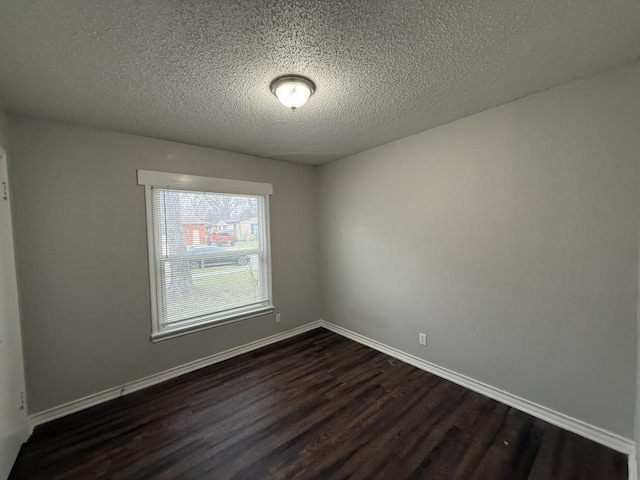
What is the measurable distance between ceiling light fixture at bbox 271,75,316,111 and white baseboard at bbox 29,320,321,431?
272 cm

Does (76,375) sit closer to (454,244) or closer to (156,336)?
(156,336)

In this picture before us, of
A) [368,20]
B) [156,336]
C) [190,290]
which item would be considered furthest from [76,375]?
[368,20]

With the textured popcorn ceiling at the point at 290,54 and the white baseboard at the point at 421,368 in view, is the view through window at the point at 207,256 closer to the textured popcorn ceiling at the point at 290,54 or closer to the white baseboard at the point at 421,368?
the white baseboard at the point at 421,368

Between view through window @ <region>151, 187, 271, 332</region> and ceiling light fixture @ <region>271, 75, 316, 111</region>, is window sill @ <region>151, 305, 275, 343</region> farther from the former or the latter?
ceiling light fixture @ <region>271, 75, 316, 111</region>

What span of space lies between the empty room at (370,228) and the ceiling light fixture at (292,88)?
0.05 ft

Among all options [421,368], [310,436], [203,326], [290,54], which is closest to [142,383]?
[203,326]

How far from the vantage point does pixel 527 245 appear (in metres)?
1.95

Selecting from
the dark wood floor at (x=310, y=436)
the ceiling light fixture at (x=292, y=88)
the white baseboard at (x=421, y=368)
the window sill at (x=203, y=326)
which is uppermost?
the ceiling light fixture at (x=292, y=88)

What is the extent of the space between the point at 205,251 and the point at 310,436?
2045mm

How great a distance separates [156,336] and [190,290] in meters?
0.52

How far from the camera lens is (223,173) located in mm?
Result: 2941

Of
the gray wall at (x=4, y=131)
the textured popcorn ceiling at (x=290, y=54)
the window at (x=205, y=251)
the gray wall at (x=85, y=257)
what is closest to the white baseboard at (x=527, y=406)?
the window at (x=205, y=251)

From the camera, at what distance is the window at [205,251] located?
2.55 meters

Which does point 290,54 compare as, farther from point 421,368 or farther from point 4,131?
point 421,368
